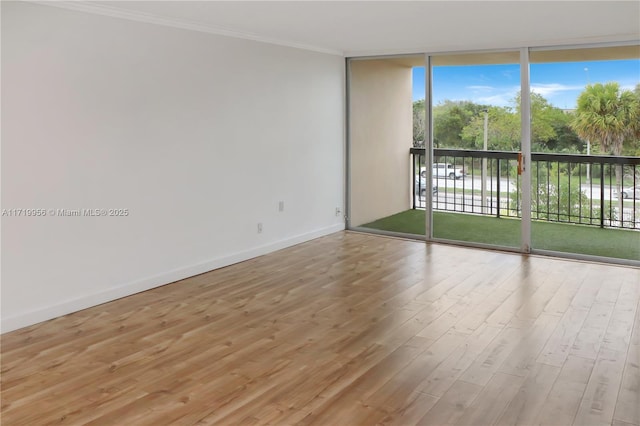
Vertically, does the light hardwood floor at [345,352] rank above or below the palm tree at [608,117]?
below

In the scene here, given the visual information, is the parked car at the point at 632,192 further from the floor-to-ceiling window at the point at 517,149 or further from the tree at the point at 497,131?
the tree at the point at 497,131

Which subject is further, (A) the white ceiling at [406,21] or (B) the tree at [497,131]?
(B) the tree at [497,131]

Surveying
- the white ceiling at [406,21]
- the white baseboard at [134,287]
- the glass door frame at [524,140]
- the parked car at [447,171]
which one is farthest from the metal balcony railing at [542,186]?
the white baseboard at [134,287]

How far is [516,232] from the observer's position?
6.49 metres

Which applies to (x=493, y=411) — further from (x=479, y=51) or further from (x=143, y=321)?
(x=479, y=51)

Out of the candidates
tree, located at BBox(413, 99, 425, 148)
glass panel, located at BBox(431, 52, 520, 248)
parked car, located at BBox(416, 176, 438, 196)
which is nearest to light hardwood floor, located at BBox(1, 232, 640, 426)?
glass panel, located at BBox(431, 52, 520, 248)

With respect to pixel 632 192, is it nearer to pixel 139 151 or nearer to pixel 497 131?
pixel 497 131

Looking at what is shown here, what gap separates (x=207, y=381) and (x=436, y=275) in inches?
108

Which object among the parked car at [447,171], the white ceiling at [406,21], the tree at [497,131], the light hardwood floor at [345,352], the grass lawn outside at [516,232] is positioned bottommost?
the light hardwood floor at [345,352]

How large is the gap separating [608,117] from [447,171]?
1.73 m

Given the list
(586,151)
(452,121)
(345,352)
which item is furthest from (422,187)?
(345,352)

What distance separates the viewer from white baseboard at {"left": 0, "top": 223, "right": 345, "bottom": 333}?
13.7 ft

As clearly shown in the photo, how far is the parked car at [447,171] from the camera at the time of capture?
22.3 feet

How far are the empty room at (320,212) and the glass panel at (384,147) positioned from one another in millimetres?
27
